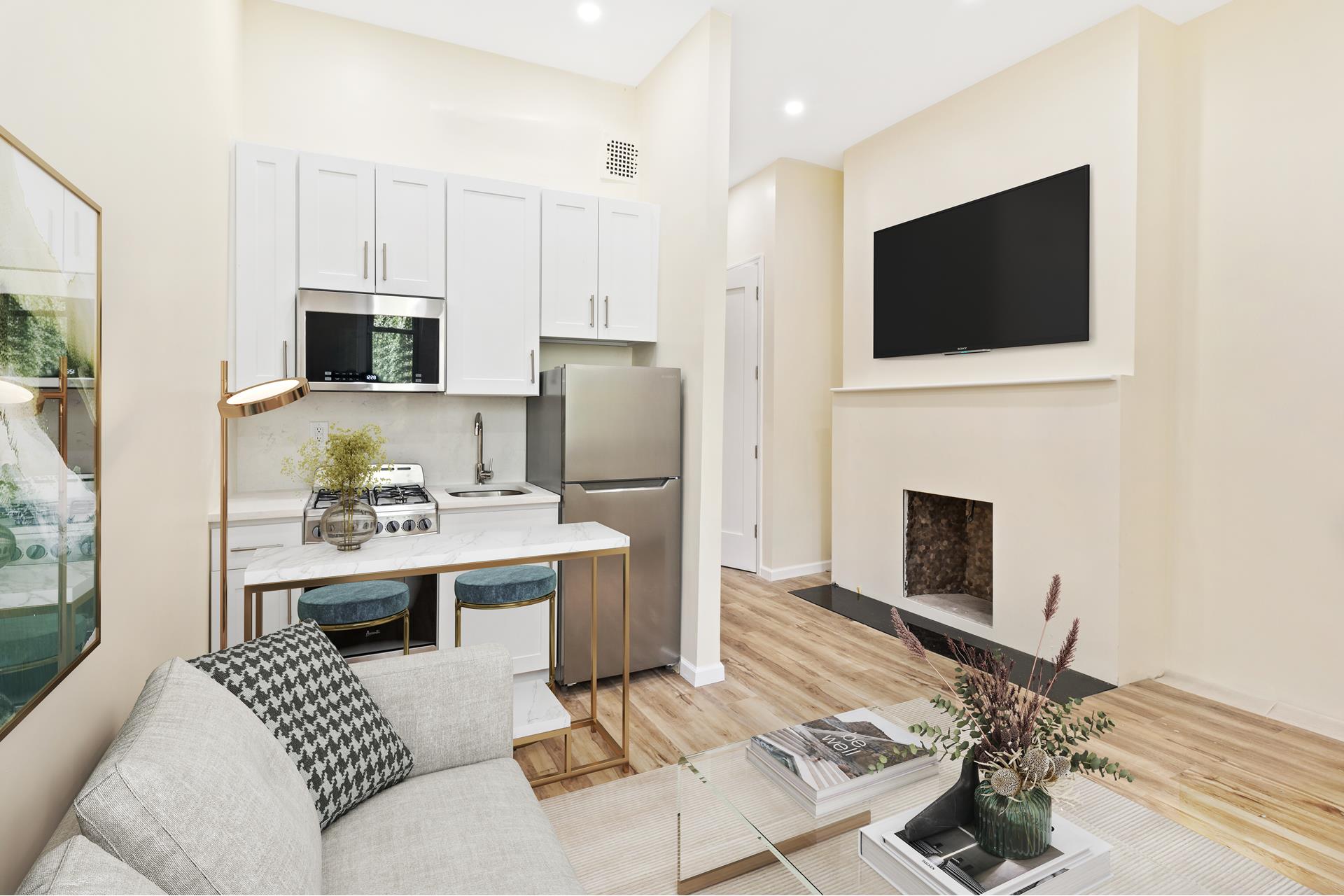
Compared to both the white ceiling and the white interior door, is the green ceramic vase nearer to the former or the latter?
the white ceiling

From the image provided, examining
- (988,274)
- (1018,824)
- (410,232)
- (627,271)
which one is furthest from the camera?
(988,274)

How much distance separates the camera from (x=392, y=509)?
279 centimetres

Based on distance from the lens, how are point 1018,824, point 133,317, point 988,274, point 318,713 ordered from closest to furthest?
point 1018,824 → point 318,713 → point 133,317 → point 988,274

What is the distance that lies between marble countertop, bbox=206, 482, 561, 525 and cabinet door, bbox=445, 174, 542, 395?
51cm

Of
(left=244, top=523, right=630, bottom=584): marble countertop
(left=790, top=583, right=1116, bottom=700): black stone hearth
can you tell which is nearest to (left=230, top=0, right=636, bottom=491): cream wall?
(left=244, top=523, right=630, bottom=584): marble countertop

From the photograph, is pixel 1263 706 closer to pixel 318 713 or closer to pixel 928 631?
pixel 928 631

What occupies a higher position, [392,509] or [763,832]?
[392,509]

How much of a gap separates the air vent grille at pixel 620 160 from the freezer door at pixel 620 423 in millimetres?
1322

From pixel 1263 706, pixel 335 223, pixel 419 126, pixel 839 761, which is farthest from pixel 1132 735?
pixel 419 126

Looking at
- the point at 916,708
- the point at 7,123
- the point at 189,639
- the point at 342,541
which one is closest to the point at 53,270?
the point at 7,123

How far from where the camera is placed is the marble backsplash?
3.08 meters

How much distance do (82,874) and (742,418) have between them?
4.57 metres

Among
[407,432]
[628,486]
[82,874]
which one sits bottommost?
[82,874]

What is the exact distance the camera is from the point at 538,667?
3.01m
